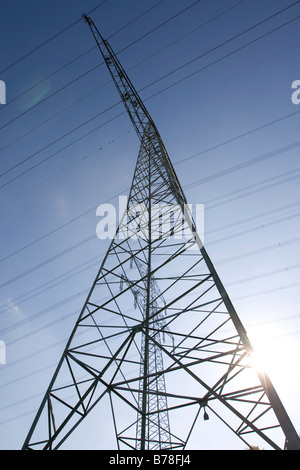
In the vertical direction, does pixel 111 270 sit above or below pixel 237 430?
above

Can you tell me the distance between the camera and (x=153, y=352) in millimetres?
14016

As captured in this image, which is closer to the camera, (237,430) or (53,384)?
(237,430)

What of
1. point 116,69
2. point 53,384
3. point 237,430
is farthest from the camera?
point 116,69

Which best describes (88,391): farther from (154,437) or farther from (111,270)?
(154,437)

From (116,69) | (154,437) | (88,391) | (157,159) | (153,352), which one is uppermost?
(116,69)

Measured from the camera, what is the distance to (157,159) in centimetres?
1166
